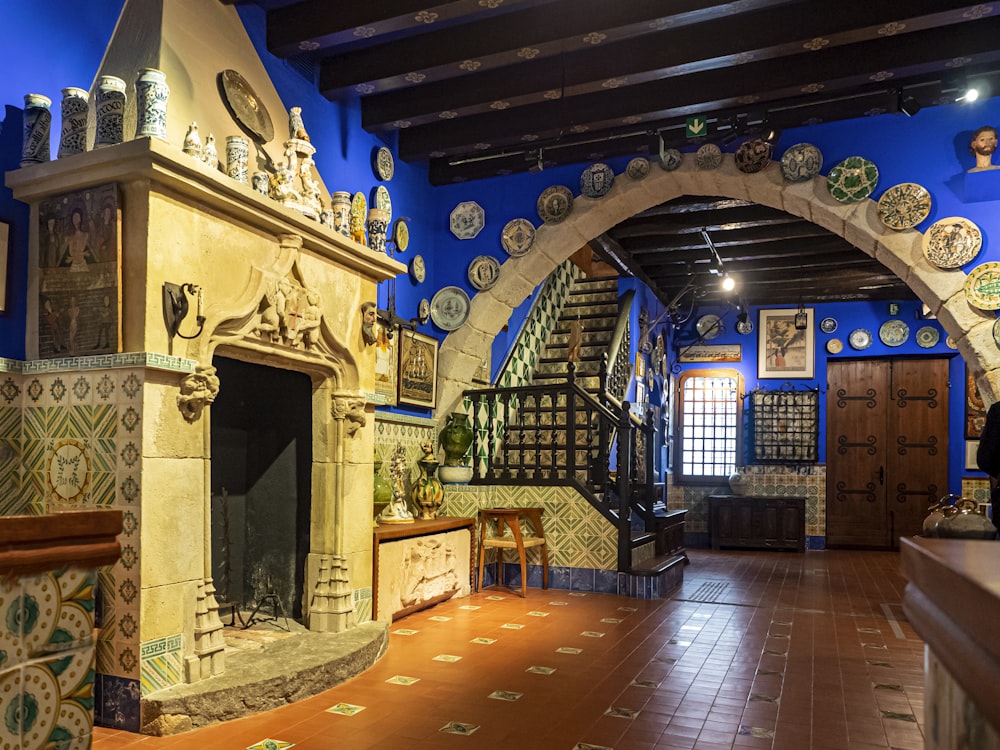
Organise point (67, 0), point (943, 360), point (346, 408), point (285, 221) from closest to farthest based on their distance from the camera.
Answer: point (67, 0), point (285, 221), point (346, 408), point (943, 360)

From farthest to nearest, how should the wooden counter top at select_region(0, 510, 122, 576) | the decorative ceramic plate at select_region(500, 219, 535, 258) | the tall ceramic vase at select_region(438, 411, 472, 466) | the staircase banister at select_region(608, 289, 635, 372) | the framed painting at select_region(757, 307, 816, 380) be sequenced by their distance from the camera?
the framed painting at select_region(757, 307, 816, 380) → the staircase banister at select_region(608, 289, 635, 372) → the decorative ceramic plate at select_region(500, 219, 535, 258) → the tall ceramic vase at select_region(438, 411, 472, 466) → the wooden counter top at select_region(0, 510, 122, 576)

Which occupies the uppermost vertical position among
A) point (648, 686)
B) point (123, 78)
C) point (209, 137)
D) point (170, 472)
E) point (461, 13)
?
point (461, 13)

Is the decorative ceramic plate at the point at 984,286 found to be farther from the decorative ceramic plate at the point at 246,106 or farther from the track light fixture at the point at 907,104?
the decorative ceramic plate at the point at 246,106

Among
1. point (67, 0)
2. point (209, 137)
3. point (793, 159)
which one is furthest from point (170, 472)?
point (793, 159)

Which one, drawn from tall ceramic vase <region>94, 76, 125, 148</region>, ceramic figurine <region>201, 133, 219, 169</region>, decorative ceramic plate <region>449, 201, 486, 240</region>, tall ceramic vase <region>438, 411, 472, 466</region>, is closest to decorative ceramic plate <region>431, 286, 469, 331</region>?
decorative ceramic plate <region>449, 201, 486, 240</region>

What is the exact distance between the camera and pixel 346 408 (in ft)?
Answer: 15.9

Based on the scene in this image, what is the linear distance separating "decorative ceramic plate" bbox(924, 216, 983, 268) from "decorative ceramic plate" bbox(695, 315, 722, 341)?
259 inches

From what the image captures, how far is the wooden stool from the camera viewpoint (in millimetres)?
6559

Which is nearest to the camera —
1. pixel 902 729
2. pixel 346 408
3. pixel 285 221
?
pixel 902 729

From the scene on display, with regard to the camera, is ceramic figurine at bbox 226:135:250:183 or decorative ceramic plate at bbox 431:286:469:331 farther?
decorative ceramic plate at bbox 431:286:469:331

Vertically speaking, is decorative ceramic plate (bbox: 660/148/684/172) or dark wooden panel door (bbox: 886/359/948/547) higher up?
decorative ceramic plate (bbox: 660/148/684/172)

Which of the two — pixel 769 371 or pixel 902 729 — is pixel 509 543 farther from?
pixel 769 371

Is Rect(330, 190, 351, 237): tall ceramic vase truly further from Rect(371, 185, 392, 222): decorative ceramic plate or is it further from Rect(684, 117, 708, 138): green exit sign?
Rect(684, 117, 708, 138): green exit sign

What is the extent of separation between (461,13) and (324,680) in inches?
155
